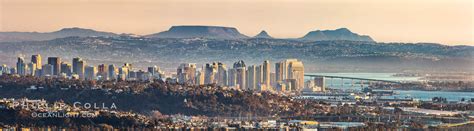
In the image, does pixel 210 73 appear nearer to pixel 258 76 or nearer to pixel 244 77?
pixel 244 77

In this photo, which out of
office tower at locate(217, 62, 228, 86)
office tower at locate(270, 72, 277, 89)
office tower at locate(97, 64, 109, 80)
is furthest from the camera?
office tower at locate(270, 72, 277, 89)

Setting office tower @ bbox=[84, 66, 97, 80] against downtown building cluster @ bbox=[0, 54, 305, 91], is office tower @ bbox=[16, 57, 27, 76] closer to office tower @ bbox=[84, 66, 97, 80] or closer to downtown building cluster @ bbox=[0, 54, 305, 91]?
downtown building cluster @ bbox=[0, 54, 305, 91]

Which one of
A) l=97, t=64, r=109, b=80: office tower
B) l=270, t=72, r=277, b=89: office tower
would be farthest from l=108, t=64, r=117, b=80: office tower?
l=270, t=72, r=277, b=89: office tower

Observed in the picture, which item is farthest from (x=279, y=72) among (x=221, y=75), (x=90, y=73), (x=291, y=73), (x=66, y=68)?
(x=66, y=68)

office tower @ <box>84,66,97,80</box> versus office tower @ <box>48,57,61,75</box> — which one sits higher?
office tower @ <box>48,57,61,75</box>

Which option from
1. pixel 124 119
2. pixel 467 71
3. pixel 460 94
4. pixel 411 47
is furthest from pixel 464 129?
pixel 411 47

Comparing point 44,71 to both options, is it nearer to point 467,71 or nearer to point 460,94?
point 460,94
